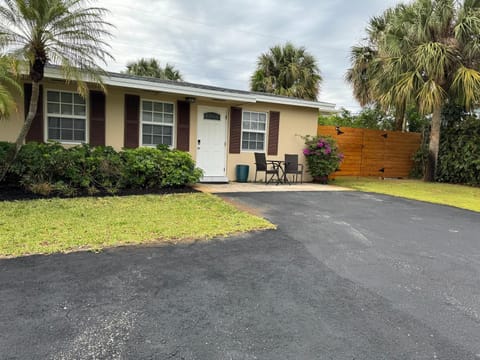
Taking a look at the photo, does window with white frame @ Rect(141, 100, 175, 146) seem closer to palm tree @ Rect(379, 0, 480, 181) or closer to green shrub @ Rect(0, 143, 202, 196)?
green shrub @ Rect(0, 143, 202, 196)

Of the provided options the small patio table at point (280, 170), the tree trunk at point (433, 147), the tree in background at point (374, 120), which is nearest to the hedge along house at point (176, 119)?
the small patio table at point (280, 170)

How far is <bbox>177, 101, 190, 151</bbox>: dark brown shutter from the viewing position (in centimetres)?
826

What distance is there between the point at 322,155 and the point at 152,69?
1080cm

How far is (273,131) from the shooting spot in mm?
9523

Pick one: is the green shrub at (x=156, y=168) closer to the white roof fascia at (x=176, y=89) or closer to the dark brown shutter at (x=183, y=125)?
the dark brown shutter at (x=183, y=125)

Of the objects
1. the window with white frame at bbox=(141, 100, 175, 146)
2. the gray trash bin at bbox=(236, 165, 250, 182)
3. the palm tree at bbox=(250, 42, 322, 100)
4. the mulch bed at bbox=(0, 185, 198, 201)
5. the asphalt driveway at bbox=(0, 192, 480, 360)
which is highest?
the palm tree at bbox=(250, 42, 322, 100)

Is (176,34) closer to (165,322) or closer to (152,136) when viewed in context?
(152,136)

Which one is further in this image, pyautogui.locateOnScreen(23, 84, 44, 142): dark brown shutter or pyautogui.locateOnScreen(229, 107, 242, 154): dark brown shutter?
pyautogui.locateOnScreen(229, 107, 242, 154): dark brown shutter

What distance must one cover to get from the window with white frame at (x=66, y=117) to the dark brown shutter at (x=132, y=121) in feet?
3.03

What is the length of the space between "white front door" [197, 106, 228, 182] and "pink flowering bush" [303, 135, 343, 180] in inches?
105

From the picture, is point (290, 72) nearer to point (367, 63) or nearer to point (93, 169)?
point (367, 63)

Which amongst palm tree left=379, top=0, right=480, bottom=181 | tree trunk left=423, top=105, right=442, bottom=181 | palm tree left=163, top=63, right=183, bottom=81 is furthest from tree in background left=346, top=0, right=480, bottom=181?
palm tree left=163, top=63, right=183, bottom=81

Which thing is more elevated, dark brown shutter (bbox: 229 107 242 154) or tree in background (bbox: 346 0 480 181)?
tree in background (bbox: 346 0 480 181)

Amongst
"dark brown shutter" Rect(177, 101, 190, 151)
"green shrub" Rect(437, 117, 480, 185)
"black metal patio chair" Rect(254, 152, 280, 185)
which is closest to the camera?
"dark brown shutter" Rect(177, 101, 190, 151)
